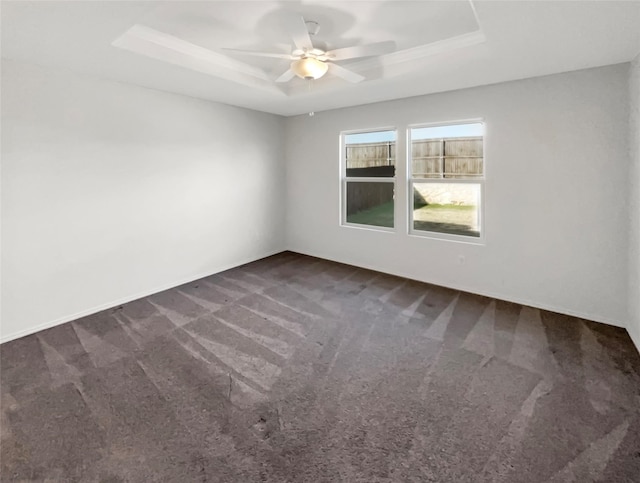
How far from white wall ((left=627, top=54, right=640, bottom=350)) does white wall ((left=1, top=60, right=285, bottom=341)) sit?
449 centimetres

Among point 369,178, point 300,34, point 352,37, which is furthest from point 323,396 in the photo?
point 369,178

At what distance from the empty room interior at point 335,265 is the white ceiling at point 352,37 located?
1.0 inches

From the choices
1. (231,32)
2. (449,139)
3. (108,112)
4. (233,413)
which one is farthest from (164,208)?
(449,139)

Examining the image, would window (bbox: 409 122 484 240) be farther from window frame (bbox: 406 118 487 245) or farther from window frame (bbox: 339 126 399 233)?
window frame (bbox: 339 126 399 233)

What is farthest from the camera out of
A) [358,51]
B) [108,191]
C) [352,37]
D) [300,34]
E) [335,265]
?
[335,265]

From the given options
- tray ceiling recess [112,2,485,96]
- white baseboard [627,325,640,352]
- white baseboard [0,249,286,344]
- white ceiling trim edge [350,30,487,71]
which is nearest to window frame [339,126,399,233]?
white ceiling trim edge [350,30,487,71]

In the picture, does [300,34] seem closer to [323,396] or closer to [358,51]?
[358,51]

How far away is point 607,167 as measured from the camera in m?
3.08

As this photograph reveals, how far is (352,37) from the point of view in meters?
2.94

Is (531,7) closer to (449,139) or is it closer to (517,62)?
(517,62)

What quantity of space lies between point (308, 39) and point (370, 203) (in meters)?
3.02

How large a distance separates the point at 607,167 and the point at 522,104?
40.5 inches

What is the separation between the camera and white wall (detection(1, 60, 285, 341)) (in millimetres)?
2984

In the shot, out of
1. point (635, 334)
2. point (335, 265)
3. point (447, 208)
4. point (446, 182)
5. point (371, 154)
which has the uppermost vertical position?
point (371, 154)
